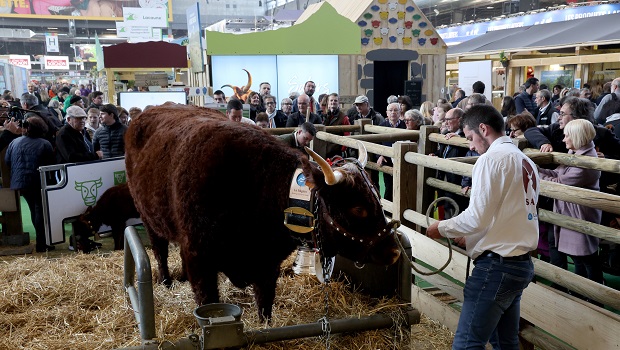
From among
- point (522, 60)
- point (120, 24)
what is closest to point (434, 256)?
point (522, 60)

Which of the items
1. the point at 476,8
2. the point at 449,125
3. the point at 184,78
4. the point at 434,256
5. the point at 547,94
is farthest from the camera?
the point at 476,8

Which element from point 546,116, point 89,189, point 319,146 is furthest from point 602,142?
point 89,189

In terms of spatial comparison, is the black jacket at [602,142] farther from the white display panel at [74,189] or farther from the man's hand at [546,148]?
→ the white display panel at [74,189]

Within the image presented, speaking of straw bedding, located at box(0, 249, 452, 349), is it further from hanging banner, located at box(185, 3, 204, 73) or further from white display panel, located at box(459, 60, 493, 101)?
white display panel, located at box(459, 60, 493, 101)

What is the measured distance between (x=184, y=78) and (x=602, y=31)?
13.7m

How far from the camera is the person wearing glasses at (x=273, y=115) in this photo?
871 centimetres

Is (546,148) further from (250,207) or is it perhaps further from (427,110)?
(427,110)

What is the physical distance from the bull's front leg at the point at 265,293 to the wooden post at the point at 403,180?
1.39 m

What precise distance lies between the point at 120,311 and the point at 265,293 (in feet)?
3.44

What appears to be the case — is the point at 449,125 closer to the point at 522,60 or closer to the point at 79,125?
the point at 79,125

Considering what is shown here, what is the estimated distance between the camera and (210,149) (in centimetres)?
331

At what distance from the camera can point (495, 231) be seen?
2863mm

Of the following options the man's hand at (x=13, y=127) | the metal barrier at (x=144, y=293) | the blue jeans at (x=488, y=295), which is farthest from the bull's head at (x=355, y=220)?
the man's hand at (x=13, y=127)

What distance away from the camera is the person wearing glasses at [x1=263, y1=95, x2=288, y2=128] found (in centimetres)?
871
